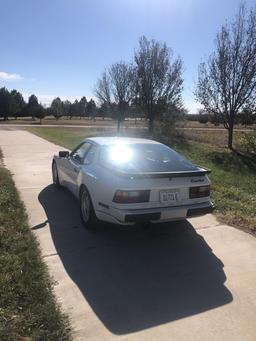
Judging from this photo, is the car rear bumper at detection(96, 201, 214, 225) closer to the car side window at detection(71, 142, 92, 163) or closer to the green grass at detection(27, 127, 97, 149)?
the car side window at detection(71, 142, 92, 163)

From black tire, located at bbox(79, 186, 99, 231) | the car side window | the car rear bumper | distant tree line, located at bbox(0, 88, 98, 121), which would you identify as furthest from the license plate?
distant tree line, located at bbox(0, 88, 98, 121)

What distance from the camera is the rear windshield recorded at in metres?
5.10

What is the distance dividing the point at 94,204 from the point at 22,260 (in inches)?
48.4

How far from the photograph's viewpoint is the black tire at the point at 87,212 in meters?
5.14

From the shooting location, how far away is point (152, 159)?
5523mm

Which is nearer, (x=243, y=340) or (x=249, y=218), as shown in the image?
Answer: (x=243, y=340)

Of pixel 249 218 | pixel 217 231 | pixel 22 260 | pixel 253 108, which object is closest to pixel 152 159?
pixel 217 231

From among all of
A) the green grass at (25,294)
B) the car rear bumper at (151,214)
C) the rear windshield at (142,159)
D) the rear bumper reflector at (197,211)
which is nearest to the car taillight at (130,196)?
the car rear bumper at (151,214)

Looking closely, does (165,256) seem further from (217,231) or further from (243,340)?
(243,340)

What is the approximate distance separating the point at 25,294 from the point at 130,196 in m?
1.66

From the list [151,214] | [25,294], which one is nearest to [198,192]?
[151,214]

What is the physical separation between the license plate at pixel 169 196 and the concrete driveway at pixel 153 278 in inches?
25.6

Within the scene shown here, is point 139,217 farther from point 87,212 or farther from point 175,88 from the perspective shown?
point 175,88

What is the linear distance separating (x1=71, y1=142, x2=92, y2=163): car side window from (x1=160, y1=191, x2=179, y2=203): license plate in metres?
1.94
